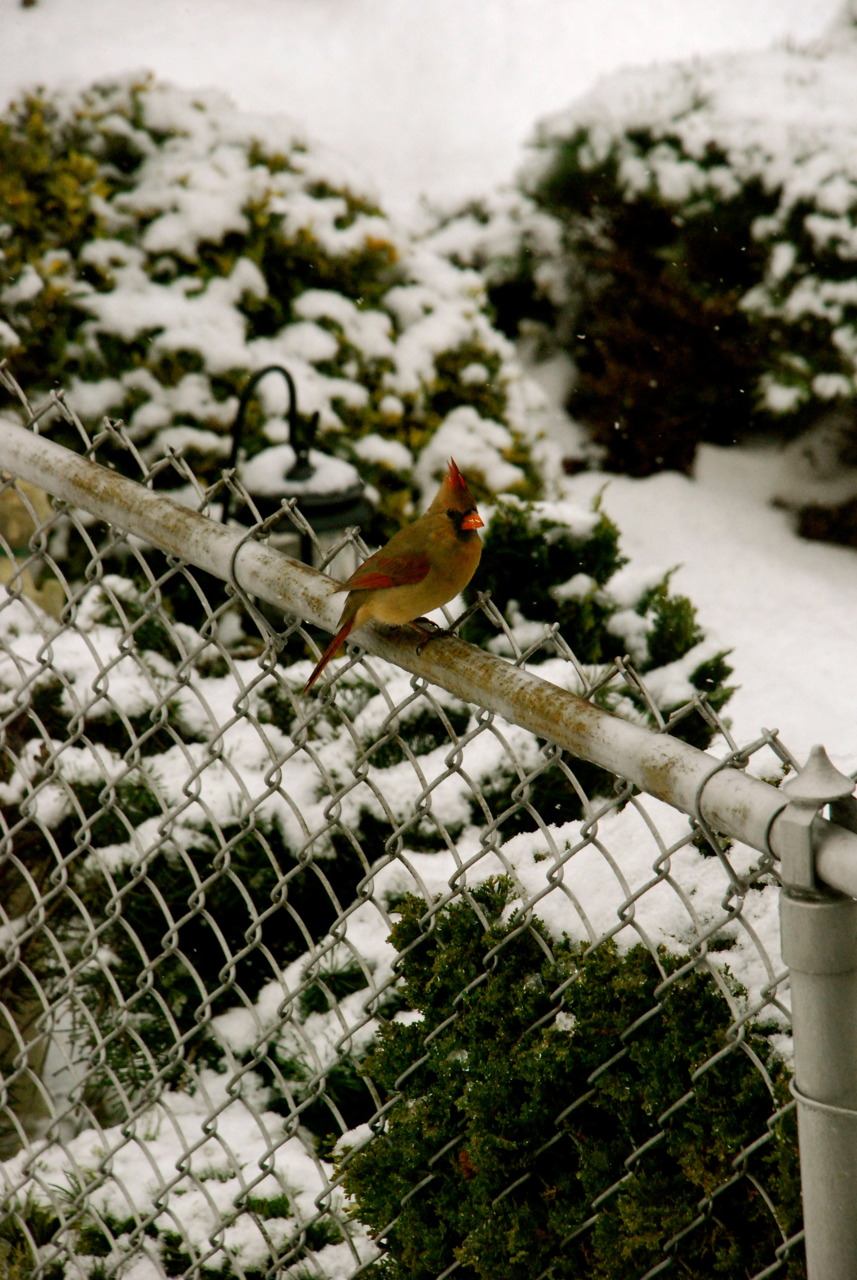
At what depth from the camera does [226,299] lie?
5.19 metres

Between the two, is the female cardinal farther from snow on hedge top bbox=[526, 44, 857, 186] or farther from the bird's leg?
snow on hedge top bbox=[526, 44, 857, 186]

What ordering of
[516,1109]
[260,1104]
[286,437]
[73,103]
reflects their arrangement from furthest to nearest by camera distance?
[73,103] → [286,437] → [260,1104] → [516,1109]

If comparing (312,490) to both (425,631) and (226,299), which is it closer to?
(226,299)

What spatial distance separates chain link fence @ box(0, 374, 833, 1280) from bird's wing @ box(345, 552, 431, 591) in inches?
3.2

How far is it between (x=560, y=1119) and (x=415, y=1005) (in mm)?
277

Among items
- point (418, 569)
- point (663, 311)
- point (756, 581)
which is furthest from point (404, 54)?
point (418, 569)

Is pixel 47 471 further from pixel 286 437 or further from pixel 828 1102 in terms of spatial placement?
pixel 286 437

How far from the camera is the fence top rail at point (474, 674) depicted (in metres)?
1.02

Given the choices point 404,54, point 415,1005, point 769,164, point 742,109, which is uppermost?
point 742,109

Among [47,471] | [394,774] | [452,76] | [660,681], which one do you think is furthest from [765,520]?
[452,76]

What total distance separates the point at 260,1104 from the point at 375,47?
9614 millimetres

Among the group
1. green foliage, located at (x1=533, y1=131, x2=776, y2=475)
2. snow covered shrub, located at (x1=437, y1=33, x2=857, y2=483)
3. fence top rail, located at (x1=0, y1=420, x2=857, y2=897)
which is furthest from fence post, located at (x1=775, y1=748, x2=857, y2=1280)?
green foliage, located at (x1=533, y1=131, x2=776, y2=475)

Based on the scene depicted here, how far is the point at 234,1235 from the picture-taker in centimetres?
201

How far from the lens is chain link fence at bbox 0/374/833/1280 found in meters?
1.29
